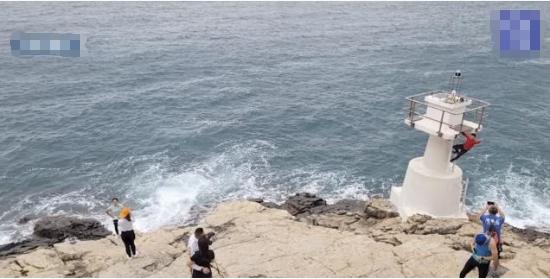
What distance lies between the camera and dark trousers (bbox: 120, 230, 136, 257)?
687 inches

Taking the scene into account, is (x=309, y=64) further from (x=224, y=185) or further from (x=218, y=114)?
(x=224, y=185)

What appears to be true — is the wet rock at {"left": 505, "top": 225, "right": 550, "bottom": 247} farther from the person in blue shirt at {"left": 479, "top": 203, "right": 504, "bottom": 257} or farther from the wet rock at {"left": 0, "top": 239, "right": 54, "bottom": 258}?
the wet rock at {"left": 0, "top": 239, "right": 54, "bottom": 258}

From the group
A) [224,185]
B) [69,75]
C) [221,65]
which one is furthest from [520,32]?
[69,75]

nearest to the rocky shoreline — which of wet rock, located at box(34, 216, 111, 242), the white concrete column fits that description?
wet rock, located at box(34, 216, 111, 242)

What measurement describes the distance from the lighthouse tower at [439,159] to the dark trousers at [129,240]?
12289 millimetres

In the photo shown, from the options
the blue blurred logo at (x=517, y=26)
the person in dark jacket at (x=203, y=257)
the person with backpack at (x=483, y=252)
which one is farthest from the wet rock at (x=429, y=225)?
the blue blurred logo at (x=517, y=26)

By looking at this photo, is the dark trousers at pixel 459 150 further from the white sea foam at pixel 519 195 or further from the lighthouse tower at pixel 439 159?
the white sea foam at pixel 519 195

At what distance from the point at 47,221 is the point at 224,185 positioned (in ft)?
35.1

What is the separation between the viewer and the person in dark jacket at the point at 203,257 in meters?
13.5

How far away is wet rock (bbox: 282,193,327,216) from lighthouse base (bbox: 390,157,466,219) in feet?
22.5

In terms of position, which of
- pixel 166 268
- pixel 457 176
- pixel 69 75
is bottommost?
pixel 166 268

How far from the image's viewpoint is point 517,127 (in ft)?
134

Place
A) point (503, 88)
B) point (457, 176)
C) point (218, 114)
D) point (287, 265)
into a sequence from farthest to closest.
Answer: point (503, 88) < point (218, 114) < point (457, 176) < point (287, 265)

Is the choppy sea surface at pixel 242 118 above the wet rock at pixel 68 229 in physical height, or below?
above
